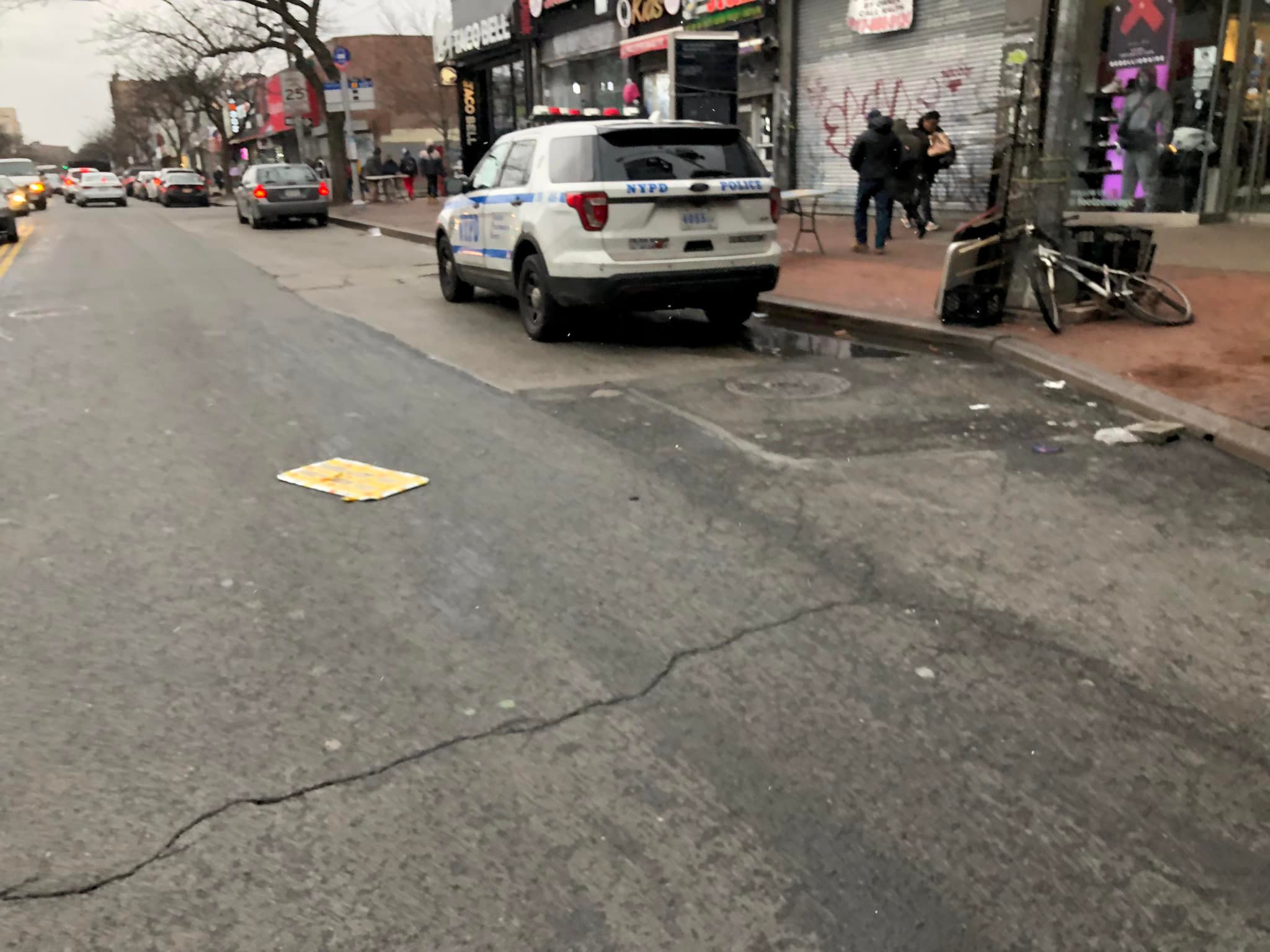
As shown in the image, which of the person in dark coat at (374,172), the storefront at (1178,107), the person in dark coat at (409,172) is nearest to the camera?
the storefront at (1178,107)

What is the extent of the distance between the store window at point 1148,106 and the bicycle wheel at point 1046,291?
21.7 feet

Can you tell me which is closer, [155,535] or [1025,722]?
[1025,722]

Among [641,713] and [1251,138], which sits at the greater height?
[1251,138]

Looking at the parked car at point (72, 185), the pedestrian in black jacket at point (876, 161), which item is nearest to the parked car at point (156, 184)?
the parked car at point (72, 185)

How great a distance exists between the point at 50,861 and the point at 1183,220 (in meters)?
15.6

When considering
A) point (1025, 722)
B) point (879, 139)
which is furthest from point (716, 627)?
point (879, 139)

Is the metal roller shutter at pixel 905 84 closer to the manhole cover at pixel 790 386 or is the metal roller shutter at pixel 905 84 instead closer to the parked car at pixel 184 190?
the manhole cover at pixel 790 386

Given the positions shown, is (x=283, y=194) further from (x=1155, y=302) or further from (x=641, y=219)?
(x=1155, y=302)

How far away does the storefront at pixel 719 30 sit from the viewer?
21578mm

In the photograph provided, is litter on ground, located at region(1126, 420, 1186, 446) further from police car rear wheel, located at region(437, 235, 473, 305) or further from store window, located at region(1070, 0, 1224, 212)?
store window, located at region(1070, 0, 1224, 212)

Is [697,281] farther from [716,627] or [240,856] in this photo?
[240,856]

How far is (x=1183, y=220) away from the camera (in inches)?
575

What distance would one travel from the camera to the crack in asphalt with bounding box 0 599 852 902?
8.75ft

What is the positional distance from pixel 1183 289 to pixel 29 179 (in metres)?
43.9
